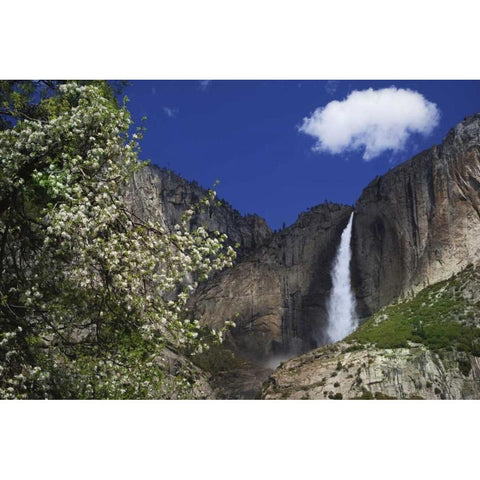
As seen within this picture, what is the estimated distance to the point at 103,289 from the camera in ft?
24.0

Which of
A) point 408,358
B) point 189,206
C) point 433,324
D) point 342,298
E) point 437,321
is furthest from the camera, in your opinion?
point 342,298

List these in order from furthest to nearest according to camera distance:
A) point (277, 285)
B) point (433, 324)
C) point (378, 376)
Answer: point (277, 285), point (378, 376), point (433, 324)

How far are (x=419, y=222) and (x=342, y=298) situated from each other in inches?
424

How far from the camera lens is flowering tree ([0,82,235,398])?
6785 mm

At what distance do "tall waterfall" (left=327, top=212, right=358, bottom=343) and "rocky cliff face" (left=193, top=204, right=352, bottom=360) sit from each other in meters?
0.83

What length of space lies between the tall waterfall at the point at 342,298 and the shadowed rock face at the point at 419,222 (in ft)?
3.36

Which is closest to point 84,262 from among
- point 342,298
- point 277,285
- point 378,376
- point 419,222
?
point 378,376

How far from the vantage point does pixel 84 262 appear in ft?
22.1

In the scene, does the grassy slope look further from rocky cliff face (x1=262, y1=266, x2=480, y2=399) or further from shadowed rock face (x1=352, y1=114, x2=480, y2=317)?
shadowed rock face (x1=352, y1=114, x2=480, y2=317)

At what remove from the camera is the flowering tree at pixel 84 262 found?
6.79 metres

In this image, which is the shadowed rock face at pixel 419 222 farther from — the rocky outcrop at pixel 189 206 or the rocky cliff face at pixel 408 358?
the rocky outcrop at pixel 189 206

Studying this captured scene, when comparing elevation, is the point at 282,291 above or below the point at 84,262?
above

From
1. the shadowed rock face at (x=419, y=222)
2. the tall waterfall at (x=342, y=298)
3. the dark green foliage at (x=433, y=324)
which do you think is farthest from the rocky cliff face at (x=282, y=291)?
the dark green foliage at (x=433, y=324)

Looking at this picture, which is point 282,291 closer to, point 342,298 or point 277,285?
point 277,285
